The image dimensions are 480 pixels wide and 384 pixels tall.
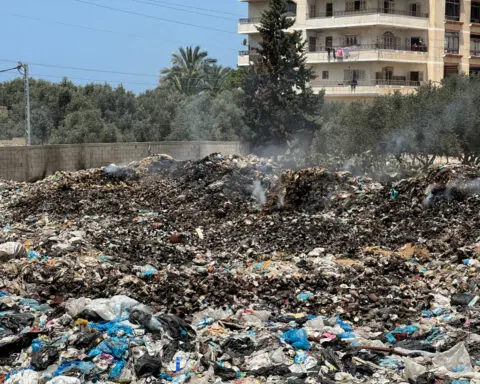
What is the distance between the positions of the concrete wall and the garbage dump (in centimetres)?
455

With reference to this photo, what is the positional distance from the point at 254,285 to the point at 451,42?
126 ft

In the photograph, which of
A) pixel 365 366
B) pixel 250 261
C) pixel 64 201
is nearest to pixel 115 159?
pixel 64 201

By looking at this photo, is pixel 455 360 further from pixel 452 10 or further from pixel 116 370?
pixel 452 10

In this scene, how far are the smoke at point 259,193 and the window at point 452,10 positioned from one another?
3018cm

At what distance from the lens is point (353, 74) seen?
41.1m

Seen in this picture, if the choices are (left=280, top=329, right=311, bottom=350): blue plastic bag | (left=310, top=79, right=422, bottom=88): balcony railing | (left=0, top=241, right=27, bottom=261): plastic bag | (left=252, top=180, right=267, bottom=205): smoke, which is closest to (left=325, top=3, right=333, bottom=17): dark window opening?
(left=310, top=79, right=422, bottom=88): balcony railing

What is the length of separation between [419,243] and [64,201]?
8956mm

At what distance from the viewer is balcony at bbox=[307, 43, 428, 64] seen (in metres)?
39.8

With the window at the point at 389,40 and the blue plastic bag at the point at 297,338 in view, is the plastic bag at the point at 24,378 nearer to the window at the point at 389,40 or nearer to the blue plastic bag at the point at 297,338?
the blue plastic bag at the point at 297,338

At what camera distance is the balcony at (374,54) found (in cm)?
3975

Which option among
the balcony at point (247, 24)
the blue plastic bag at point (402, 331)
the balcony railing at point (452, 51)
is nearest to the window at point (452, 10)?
the balcony railing at point (452, 51)

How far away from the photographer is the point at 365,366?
234 inches

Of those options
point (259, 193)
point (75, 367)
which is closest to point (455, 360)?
point (75, 367)

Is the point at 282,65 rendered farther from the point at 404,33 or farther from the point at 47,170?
the point at 404,33
